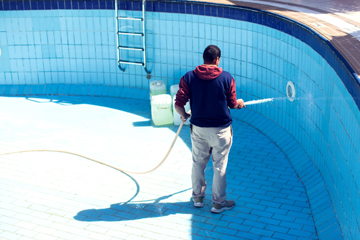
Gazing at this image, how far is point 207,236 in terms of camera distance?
457 cm

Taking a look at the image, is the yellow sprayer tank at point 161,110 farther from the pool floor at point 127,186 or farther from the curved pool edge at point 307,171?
the curved pool edge at point 307,171

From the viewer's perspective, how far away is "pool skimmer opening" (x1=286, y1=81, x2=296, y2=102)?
6090 millimetres

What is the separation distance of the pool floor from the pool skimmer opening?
2.51 feet

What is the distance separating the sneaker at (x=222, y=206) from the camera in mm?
4949

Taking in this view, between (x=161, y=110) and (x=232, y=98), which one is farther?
(x=161, y=110)

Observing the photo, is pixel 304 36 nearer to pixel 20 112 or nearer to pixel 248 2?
pixel 248 2

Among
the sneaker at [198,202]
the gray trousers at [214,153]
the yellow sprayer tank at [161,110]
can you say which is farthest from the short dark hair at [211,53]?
the yellow sprayer tank at [161,110]

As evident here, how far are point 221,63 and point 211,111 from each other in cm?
316

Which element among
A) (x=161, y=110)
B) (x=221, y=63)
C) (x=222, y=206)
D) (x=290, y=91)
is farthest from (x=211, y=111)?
(x=221, y=63)

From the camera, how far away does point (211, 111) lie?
4586 mm

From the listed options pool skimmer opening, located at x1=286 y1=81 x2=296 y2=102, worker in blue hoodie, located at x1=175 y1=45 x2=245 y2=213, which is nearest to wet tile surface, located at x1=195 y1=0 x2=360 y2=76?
pool skimmer opening, located at x1=286 y1=81 x2=296 y2=102

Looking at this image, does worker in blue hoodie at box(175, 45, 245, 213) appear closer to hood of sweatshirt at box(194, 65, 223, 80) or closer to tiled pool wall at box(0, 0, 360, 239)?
hood of sweatshirt at box(194, 65, 223, 80)

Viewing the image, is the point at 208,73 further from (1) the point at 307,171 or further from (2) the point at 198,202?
(1) the point at 307,171

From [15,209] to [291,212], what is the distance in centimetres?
308
